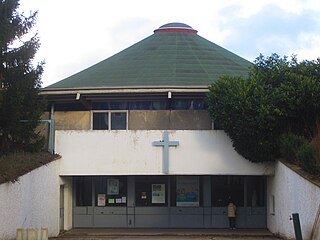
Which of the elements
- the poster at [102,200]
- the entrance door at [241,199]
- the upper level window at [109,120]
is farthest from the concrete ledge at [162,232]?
the upper level window at [109,120]

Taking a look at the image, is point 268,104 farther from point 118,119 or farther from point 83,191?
point 83,191

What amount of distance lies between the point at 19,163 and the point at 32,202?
1.42 m

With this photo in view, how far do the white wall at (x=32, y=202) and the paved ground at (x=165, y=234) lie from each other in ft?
3.91

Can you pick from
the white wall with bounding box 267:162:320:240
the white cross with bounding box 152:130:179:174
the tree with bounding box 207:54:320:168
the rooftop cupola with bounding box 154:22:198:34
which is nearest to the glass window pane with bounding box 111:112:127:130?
the white cross with bounding box 152:130:179:174

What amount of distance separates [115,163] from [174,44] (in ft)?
39.7

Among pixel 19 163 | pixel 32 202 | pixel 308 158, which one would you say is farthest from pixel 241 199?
pixel 19 163

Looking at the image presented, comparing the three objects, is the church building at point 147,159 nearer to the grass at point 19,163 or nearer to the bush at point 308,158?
the grass at point 19,163

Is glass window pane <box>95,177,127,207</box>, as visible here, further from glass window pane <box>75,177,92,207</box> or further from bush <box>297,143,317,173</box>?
bush <box>297,143,317,173</box>

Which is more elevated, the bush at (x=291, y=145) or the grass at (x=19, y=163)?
the bush at (x=291, y=145)

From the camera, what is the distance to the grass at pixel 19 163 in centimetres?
1761

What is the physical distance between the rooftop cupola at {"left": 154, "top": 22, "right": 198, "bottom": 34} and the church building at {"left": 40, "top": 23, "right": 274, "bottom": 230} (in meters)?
7.40

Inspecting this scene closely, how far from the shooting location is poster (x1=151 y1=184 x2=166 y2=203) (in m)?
26.8

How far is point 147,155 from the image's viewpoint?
24.0 metres

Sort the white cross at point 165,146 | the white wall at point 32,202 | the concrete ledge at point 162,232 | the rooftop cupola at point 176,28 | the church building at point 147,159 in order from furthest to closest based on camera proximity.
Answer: the rooftop cupola at point 176,28, the church building at point 147,159, the white cross at point 165,146, the concrete ledge at point 162,232, the white wall at point 32,202
